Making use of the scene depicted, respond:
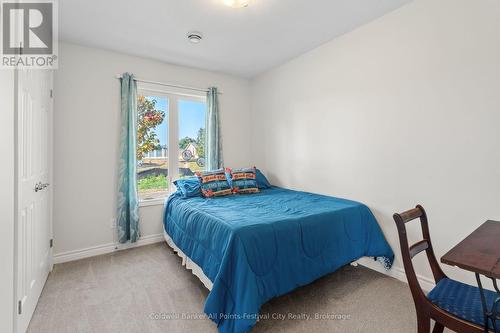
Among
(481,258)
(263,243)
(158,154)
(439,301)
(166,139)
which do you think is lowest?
(439,301)

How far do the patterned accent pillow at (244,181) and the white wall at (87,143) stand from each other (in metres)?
1.22

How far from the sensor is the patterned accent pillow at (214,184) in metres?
3.08

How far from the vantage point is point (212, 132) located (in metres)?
3.77

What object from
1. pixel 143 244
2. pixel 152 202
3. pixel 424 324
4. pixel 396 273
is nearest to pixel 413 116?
pixel 396 273

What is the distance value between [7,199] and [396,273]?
3.10m

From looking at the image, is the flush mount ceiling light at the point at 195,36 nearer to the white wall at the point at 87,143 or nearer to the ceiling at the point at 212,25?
the ceiling at the point at 212,25

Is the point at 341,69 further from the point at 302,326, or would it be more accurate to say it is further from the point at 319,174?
the point at 302,326

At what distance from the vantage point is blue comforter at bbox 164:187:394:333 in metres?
1.62

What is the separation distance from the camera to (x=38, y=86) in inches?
81.4

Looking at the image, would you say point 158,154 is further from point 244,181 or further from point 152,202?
point 244,181

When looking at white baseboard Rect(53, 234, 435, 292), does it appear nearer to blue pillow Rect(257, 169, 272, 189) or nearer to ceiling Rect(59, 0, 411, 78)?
blue pillow Rect(257, 169, 272, 189)

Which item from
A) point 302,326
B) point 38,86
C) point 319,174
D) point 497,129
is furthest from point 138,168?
point 497,129

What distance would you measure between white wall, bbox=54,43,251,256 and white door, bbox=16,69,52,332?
0.74 feet

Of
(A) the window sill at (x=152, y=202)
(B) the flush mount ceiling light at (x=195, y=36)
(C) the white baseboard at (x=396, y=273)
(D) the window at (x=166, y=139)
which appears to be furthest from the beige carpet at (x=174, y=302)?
(B) the flush mount ceiling light at (x=195, y=36)
